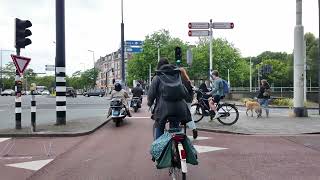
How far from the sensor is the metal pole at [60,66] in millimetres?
15039

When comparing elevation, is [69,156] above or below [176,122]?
below

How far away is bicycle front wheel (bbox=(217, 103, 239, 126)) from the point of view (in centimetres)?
1541

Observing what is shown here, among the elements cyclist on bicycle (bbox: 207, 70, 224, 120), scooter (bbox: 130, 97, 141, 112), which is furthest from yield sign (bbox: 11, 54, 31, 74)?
scooter (bbox: 130, 97, 141, 112)

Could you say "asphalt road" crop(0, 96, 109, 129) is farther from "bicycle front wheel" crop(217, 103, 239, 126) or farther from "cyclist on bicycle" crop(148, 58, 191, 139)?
"cyclist on bicycle" crop(148, 58, 191, 139)

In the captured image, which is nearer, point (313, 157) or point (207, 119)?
point (313, 157)

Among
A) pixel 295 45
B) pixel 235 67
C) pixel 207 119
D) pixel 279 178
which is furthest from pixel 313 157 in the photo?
pixel 235 67

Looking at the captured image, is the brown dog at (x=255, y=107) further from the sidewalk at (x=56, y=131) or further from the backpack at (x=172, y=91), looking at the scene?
the backpack at (x=172, y=91)

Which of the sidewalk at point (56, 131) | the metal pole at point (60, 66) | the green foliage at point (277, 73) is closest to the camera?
the sidewalk at point (56, 131)

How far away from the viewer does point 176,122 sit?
23.6 ft

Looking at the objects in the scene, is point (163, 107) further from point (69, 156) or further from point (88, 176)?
point (69, 156)

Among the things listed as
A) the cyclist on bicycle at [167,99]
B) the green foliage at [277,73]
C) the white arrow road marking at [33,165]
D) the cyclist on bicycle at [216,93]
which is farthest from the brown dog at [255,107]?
the green foliage at [277,73]

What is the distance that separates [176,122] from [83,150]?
12.8 ft

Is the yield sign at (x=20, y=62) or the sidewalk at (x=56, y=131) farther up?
the yield sign at (x=20, y=62)

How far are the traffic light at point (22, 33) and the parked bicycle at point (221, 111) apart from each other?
209 inches
